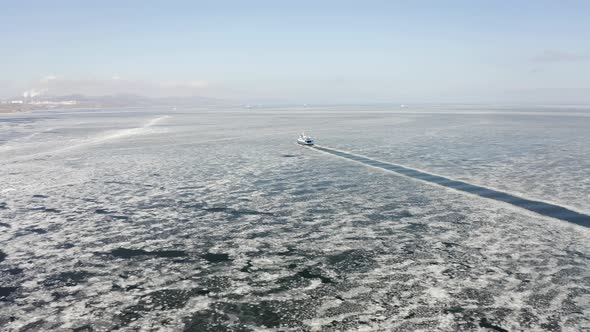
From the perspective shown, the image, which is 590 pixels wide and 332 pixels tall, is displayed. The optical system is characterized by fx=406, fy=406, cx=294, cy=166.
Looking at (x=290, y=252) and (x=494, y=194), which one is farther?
(x=494, y=194)

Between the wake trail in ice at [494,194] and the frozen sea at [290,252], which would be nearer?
the frozen sea at [290,252]

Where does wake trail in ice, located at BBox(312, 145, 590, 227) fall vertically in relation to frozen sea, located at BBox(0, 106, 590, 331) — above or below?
above

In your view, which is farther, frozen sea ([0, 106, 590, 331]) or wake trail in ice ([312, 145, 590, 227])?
wake trail in ice ([312, 145, 590, 227])

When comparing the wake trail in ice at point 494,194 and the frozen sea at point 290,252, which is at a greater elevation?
the wake trail in ice at point 494,194

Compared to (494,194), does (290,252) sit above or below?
below

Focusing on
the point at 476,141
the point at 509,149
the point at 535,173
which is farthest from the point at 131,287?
the point at 476,141
